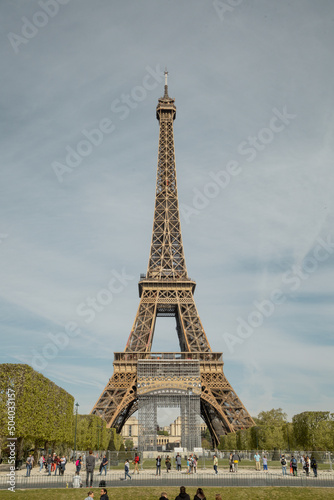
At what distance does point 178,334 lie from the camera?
71625 millimetres

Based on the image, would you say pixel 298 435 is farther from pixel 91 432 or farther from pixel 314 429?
pixel 91 432

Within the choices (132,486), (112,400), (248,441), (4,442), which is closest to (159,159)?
(112,400)

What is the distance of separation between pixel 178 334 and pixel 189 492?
5115 centimetres

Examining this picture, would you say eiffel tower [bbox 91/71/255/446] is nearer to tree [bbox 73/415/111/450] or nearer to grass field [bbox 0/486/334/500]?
tree [bbox 73/415/111/450]

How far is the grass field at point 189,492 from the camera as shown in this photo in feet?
65.0

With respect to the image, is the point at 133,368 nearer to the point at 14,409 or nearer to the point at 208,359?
the point at 208,359

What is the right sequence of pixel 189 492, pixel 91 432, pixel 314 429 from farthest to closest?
1. pixel 91 432
2. pixel 314 429
3. pixel 189 492

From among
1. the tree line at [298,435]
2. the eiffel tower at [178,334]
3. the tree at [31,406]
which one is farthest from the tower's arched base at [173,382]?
the tree at [31,406]

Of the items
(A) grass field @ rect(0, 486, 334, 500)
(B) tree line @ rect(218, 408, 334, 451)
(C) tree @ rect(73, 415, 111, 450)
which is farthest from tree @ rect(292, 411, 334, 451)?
(C) tree @ rect(73, 415, 111, 450)

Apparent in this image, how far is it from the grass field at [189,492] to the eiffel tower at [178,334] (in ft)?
94.6

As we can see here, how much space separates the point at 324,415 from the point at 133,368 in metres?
23.4

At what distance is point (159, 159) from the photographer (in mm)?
72625

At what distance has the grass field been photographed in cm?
1981

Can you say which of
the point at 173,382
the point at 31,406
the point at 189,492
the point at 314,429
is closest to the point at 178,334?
the point at 173,382
